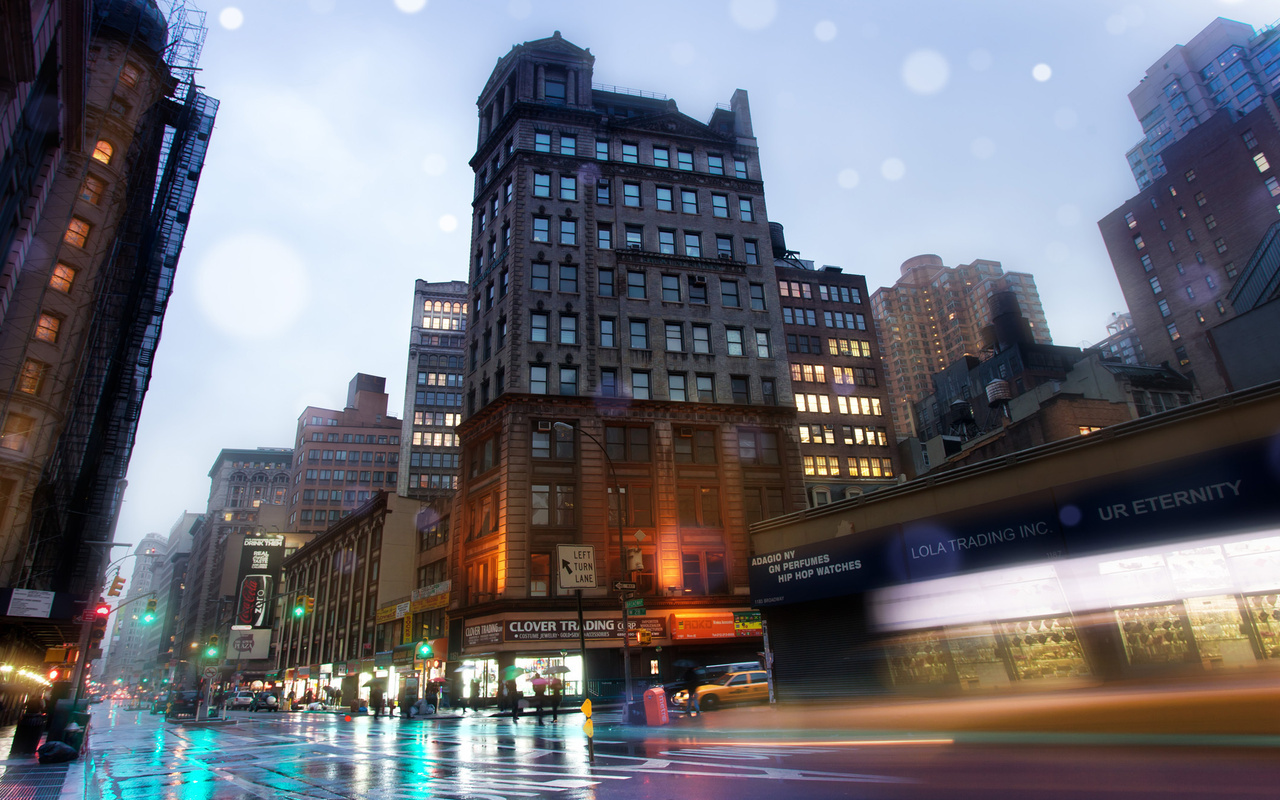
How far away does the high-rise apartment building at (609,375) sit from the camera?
131 ft

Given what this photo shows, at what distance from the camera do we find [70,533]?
4906cm

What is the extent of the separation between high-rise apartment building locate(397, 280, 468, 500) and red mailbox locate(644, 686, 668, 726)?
74.7 m

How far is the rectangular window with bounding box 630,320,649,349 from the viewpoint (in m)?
46.3

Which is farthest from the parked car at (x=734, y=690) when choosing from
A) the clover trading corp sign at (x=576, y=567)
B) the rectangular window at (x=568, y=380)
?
the rectangular window at (x=568, y=380)

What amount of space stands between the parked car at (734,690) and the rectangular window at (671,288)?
88.4ft

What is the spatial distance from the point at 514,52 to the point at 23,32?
46982 mm

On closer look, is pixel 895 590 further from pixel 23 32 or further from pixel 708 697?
pixel 23 32

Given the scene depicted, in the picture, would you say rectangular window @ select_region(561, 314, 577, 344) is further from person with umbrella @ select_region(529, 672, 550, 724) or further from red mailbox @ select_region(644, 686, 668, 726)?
red mailbox @ select_region(644, 686, 668, 726)

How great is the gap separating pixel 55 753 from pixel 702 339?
38224 mm

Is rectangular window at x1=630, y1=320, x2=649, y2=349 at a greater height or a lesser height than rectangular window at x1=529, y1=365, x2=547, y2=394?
greater

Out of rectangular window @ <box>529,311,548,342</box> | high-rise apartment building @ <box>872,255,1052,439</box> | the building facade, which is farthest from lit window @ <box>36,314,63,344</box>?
high-rise apartment building @ <box>872,255,1052,439</box>

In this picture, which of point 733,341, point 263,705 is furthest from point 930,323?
point 263,705

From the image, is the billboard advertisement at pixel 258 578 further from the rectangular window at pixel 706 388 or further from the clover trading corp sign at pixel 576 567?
the clover trading corp sign at pixel 576 567

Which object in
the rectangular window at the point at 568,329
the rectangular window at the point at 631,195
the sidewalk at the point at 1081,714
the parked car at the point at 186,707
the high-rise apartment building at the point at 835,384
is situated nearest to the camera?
the sidewalk at the point at 1081,714
